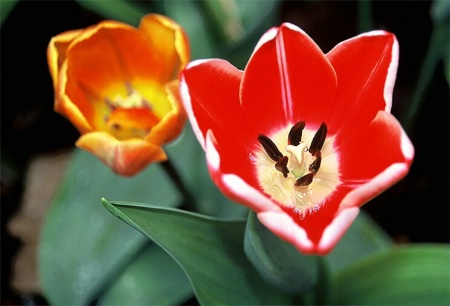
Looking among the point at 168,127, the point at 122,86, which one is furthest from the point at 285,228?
the point at 122,86

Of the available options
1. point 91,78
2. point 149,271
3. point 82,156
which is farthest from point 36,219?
point 91,78

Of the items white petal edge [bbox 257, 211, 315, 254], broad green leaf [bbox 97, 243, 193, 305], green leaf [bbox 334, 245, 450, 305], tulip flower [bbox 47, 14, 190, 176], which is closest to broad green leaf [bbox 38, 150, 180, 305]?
broad green leaf [bbox 97, 243, 193, 305]

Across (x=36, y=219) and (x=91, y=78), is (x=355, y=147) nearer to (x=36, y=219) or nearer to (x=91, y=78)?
(x=91, y=78)

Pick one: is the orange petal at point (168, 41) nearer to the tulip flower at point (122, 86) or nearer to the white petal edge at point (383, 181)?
the tulip flower at point (122, 86)

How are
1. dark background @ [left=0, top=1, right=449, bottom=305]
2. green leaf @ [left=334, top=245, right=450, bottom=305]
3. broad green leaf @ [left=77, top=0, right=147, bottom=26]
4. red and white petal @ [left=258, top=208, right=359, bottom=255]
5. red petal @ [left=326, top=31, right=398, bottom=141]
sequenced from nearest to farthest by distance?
red and white petal @ [left=258, top=208, right=359, bottom=255] → red petal @ [left=326, top=31, right=398, bottom=141] → green leaf @ [left=334, top=245, right=450, bottom=305] → broad green leaf @ [left=77, top=0, right=147, bottom=26] → dark background @ [left=0, top=1, right=449, bottom=305]

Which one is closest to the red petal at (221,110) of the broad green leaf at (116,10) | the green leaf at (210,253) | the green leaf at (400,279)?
the green leaf at (210,253)

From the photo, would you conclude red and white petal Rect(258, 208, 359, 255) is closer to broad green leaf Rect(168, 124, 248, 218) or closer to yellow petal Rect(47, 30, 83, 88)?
yellow petal Rect(47, 30, 83, 88)
